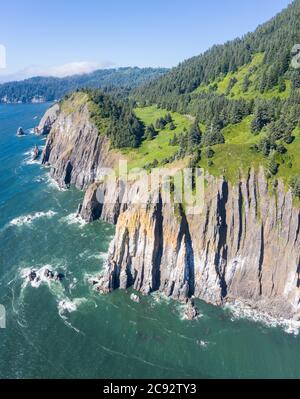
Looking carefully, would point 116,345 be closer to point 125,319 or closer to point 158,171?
point 125,319

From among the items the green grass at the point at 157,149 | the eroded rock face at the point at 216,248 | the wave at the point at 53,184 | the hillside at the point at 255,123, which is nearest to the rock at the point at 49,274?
the eroded rock face at the point at 216,248

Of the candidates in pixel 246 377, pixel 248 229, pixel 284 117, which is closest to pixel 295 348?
pixel 246 377

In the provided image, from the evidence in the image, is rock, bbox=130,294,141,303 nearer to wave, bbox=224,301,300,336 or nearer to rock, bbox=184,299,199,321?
rock, bbox=184,299,199,321

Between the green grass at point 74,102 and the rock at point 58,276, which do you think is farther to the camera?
the green grass at point 74,102

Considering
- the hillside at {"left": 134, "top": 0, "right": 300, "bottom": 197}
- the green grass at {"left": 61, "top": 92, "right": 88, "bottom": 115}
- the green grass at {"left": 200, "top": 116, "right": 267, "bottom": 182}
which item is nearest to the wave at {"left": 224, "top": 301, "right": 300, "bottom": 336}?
the hillside at {"left": 134, "top": 0, "right": 300, "bottom": 197}

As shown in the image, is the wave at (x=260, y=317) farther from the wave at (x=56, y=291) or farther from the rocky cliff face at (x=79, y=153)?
the rocky cliff face at (x=79, y=153)
